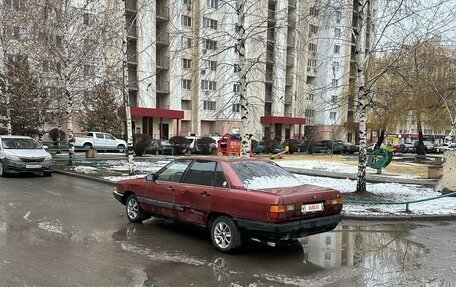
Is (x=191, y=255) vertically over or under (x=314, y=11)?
under

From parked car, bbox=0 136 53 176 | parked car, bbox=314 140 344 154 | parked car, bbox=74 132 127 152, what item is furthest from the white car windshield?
parked car, bbox=314 140 344 154

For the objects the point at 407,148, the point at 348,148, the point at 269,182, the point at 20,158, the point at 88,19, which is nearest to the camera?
the point at 269,182

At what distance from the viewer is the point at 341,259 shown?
19.4 feet

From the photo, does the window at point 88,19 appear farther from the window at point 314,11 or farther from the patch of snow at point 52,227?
the patch of snow at point 52,227

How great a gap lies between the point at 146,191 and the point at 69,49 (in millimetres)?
12861

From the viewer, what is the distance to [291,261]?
569cm

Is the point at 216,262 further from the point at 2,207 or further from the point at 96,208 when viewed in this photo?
the point at 2,207

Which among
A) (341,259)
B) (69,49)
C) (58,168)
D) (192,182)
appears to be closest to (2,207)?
(192,182)

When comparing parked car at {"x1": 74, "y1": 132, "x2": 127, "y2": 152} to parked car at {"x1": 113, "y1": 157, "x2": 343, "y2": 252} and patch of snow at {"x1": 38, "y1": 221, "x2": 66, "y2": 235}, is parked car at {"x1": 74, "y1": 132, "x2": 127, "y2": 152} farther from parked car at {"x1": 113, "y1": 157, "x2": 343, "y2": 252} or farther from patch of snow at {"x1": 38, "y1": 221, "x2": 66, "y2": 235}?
parked car at {"x1": 113, "y1": 157, "x2": 343, "y2": 252}

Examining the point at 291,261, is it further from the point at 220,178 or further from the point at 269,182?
the point at 220,178

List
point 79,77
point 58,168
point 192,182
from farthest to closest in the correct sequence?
1. point 79,77
2. point 58,168
3. point 192,182

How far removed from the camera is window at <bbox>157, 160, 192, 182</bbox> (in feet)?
23.1

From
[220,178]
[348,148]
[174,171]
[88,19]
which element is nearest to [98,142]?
[88,19]

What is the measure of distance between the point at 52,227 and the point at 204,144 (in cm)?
2380
